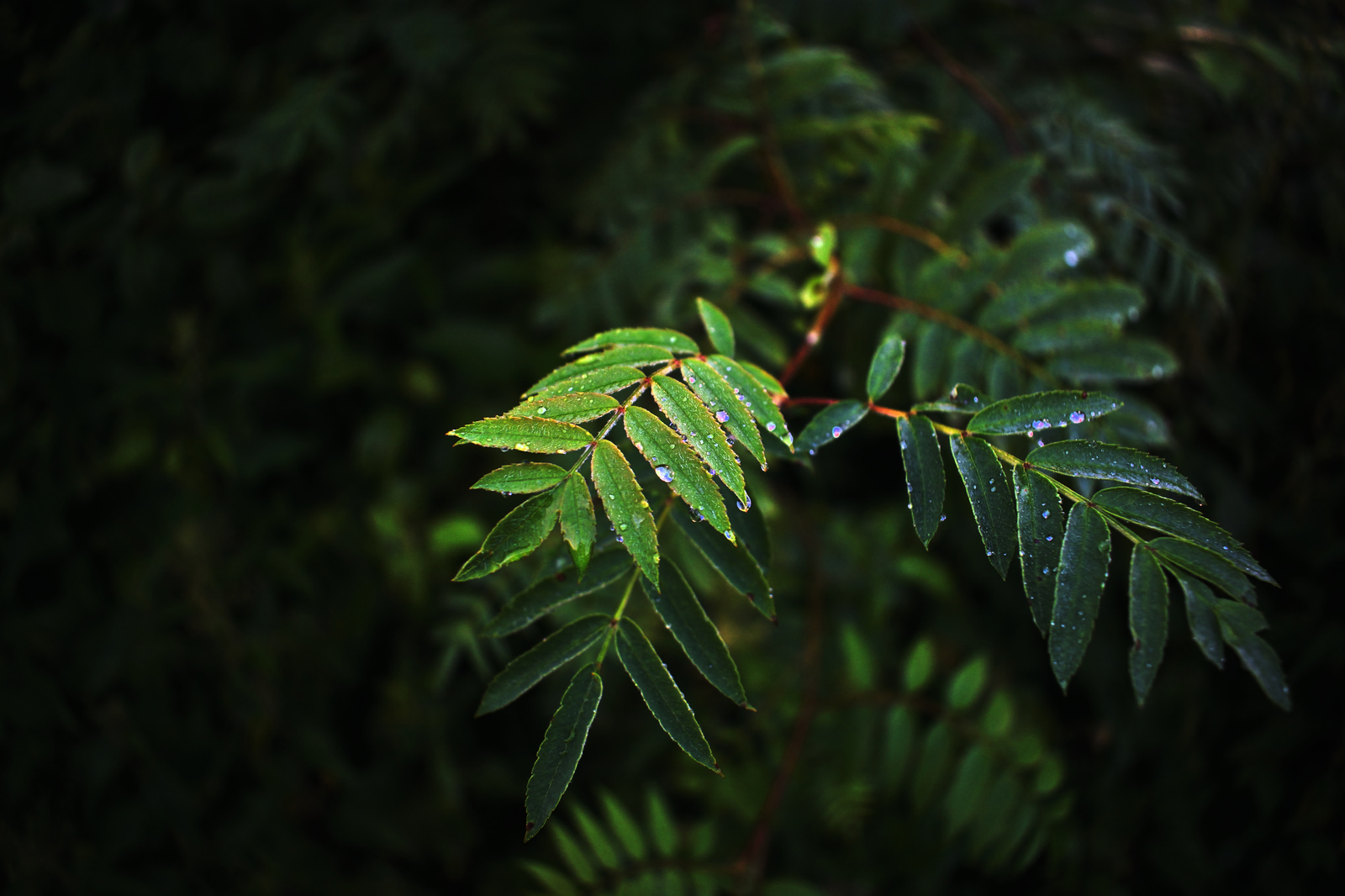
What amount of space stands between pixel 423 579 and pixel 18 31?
1.30 m

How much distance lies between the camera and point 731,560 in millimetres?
691

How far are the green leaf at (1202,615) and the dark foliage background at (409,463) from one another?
0.72 metres

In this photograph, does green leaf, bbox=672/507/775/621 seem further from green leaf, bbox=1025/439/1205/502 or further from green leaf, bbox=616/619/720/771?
green leaf, bbox=1025/439/1205/502

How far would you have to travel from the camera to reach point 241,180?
4.86 feet

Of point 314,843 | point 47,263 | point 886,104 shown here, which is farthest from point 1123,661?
point 47,263

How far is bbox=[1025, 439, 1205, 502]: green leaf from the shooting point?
1.90 feet

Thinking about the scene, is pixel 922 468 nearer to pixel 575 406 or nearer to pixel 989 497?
pixel 989 497

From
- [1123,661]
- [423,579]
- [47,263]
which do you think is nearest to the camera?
[1123,661]

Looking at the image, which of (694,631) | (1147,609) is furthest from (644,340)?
(1147,609)

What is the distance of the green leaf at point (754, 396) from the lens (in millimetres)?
625

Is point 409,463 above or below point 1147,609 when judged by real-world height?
below

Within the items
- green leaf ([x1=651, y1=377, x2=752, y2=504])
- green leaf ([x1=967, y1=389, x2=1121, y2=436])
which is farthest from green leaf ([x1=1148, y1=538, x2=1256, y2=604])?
green leaf ([x1=651, y1=377, x2=752, y2=504])

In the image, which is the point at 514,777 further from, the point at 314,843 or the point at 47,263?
the point at 47,263

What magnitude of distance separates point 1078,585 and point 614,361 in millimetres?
443
